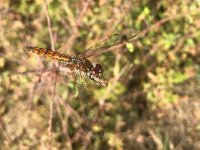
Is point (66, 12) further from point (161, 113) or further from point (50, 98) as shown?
point (161, 113)

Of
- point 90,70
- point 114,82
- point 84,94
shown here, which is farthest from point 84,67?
point 114,82

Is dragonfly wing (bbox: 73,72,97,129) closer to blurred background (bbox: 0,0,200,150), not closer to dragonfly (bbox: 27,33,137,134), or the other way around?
dragonfly (bbox: 27,33,137,134)

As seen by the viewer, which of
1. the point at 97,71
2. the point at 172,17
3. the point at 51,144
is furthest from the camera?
the point at 172,17

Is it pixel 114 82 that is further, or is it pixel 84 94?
pixel 114 82

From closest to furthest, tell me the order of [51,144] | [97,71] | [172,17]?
[97,71] < [51,144] < [172,17]

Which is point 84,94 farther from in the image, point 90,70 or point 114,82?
point 114,82

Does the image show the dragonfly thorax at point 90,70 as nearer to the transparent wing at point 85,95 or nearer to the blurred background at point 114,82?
the transparent wing at point 85,95

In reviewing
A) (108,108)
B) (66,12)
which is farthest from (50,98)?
(66,12)

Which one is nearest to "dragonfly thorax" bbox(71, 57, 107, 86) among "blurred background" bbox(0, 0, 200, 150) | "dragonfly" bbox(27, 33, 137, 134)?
"dragonfly" bbox(27, 33, 137, 134)

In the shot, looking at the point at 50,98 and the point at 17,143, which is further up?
the point at 50,98
